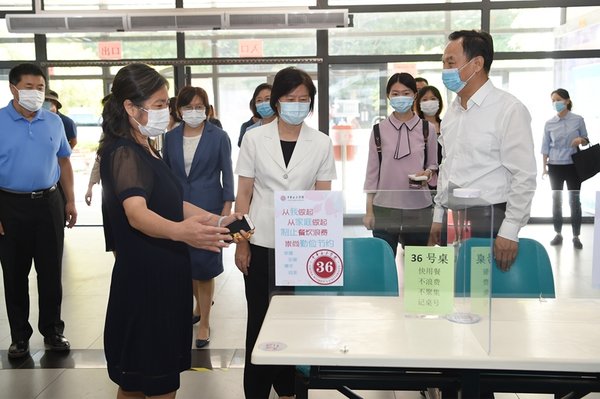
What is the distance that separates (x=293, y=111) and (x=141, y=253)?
106 cm

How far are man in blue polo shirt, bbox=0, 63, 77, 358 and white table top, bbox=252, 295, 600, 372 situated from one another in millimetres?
2177

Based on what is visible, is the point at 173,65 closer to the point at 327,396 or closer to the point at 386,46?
the point at 386,46

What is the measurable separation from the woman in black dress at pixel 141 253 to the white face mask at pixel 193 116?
188 centimetres

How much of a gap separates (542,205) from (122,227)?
1.65 m

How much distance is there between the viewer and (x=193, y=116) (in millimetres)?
4035

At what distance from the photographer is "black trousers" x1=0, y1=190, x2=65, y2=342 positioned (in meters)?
3.74

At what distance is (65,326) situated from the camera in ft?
14.4

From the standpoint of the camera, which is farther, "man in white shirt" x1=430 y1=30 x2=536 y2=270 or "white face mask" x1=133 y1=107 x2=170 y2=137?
"man in white shirt" x1=430 y1=30 x2=536 y2=270

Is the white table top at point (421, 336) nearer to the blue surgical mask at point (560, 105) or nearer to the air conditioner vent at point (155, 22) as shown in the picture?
the blue surgical mask at point (560, 105)

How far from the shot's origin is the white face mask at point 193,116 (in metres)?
4.04

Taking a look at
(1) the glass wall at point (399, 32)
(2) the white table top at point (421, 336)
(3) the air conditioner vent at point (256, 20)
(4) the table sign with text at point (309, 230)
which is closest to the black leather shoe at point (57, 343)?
(2) the white table top at point (421, 336)

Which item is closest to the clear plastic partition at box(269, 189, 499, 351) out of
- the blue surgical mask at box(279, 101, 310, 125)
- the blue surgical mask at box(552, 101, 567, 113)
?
the blue surgical mask at box(279, 101, 310, 125)

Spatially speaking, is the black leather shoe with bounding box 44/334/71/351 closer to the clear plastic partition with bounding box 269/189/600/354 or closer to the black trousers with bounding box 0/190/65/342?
the black trousers with bounding box 0/190/65/342

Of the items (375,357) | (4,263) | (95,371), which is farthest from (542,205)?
(4,263)
